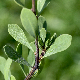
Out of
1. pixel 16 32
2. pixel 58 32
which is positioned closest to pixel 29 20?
pixel 16 32

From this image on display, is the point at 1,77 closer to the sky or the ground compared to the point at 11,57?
closer to the ground

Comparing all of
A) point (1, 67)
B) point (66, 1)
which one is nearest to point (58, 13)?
point (66, 1)

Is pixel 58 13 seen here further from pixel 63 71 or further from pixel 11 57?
pixel 11 57

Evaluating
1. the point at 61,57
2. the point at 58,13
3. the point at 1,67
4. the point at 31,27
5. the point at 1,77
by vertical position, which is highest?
the point at 31,27

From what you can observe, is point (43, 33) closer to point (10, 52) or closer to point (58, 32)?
point (10, 52)

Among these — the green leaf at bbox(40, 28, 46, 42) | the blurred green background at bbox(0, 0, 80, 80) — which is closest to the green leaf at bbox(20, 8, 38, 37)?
the green leaf at bbox(40, 28, 46, 42)

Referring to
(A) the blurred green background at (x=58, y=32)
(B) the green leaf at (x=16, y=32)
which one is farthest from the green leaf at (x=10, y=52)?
(A) the blurred green background at (x=58, y=32)
